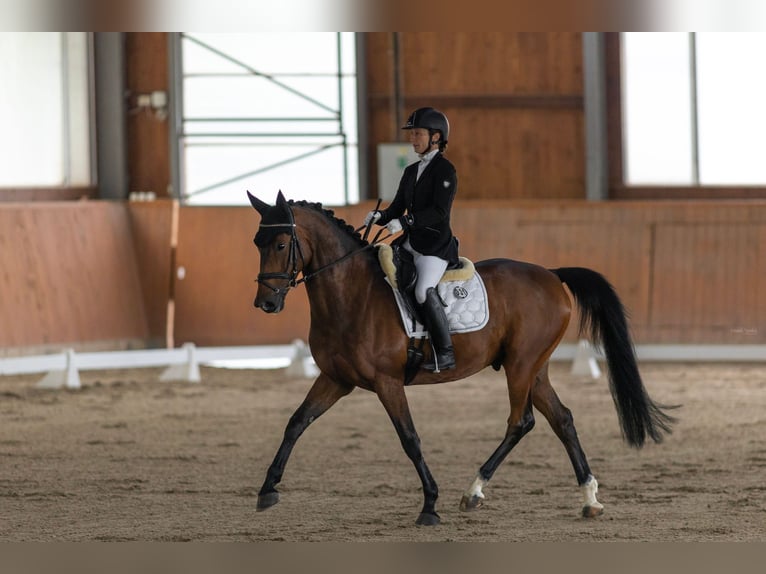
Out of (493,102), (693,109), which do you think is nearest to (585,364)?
(693,109)

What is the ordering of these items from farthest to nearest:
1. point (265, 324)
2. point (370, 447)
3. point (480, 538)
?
point (265, 324) < point (370, 447) < point (480, 538)

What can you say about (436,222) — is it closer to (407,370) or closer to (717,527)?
(407,370)

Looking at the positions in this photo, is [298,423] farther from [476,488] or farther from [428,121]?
[428,121]

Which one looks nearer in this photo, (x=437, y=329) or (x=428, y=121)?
(x=428, y=121)

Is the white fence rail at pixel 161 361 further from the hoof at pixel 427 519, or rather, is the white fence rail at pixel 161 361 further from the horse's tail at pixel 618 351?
the hoof at pixel 427 519

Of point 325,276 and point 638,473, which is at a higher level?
point 325,276

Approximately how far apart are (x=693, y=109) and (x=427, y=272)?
33.5ft

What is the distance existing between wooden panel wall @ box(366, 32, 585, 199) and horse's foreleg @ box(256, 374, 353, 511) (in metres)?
10.2

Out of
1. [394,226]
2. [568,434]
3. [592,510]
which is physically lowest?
[592,510]

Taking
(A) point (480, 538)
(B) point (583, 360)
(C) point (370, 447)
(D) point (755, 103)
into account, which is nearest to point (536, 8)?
(A) point (480, 538)

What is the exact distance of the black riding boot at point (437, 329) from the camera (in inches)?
218

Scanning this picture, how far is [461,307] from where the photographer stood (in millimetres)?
5660

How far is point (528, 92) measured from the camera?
1562cm

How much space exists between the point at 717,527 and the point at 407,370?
1521 millimetres
